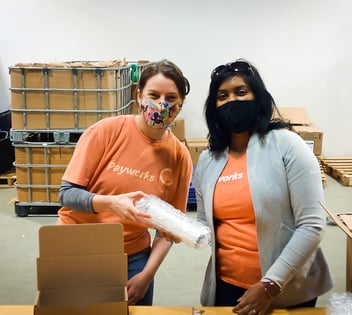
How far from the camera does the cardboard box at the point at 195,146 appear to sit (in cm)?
522

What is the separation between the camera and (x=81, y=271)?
1.31 metres

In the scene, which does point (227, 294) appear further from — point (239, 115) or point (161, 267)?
point (161, 267)

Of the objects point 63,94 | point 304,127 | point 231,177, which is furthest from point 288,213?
point 304,127

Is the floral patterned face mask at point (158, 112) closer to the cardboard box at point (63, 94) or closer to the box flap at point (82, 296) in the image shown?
the box flap at point (82, 296)

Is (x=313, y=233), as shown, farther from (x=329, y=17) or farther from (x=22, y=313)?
(x=329, y=17)

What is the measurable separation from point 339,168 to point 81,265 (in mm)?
4800

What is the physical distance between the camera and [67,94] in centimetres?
402

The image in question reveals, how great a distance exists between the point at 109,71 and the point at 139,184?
2.58m

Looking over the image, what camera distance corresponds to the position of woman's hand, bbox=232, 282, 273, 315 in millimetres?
1368

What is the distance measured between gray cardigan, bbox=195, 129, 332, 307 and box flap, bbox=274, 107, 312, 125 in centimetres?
406

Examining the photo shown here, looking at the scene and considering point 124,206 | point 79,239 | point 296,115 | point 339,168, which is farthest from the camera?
point 296,115

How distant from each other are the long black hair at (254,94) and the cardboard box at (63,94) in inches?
99.3

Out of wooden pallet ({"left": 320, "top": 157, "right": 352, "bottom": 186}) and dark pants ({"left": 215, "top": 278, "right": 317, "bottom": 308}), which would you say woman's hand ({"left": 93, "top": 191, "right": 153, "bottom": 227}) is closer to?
dark pants ({"left": 215, "top": 278, "right": 317, "bottom": 308})

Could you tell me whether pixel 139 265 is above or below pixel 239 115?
below
